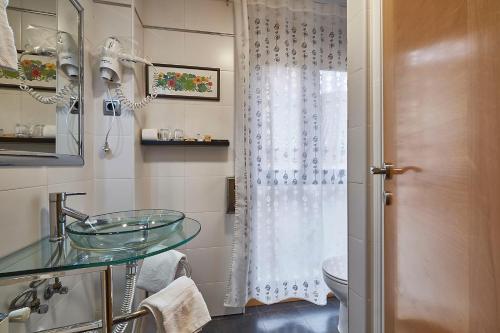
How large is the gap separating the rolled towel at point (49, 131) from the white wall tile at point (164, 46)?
96 centimetres

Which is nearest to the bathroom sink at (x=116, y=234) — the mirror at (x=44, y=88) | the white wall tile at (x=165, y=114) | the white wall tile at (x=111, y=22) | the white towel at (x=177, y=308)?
the white towel at (x=177, y=308)

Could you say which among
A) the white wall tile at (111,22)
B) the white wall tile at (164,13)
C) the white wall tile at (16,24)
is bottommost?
the white wall tile at (16,24)

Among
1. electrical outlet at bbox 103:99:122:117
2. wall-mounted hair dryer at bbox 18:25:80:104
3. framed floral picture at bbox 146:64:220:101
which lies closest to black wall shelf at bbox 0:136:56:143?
wall-mounted hair dryer at bbox 18:25:80:104

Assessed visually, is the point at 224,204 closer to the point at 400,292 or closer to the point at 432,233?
the point at 400,292

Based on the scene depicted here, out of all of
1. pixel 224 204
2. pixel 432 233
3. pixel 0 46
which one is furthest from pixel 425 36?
pixel 224 204

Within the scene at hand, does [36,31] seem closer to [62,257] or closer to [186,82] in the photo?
[62,257]

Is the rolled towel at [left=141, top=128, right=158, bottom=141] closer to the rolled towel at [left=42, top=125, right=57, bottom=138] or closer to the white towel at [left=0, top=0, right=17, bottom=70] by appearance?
the rolled towel at [left=42, top=125, right=57, bottom=138]

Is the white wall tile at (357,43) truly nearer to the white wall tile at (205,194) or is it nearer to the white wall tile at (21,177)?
the white wall tile at (205,194)

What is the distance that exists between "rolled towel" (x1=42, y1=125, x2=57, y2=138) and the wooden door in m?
1.31

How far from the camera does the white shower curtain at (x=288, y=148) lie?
1.81 metres

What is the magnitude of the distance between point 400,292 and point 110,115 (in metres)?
1.66

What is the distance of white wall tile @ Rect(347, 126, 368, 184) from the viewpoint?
1021 mm

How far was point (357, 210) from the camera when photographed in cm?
106

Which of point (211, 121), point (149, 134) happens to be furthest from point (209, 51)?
point (149, 134)
